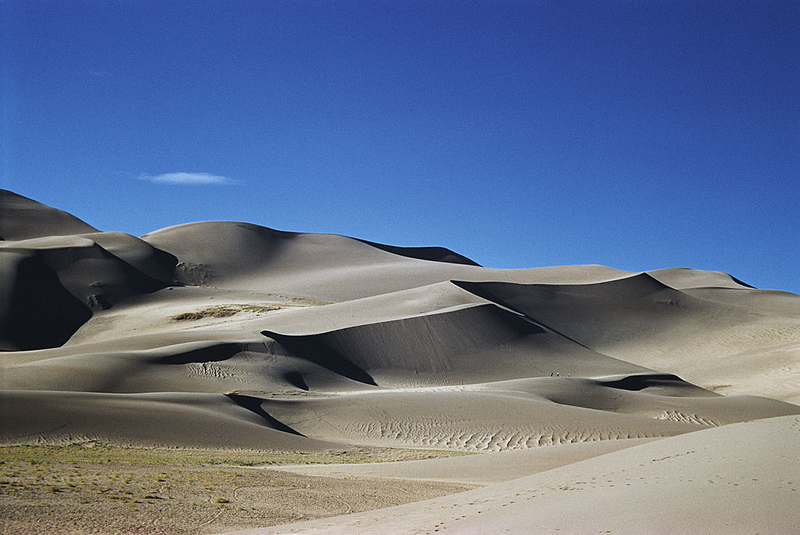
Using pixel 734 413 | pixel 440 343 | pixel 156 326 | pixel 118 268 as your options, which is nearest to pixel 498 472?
pixel 734 413

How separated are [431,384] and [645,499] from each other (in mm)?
28707

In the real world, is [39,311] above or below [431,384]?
above

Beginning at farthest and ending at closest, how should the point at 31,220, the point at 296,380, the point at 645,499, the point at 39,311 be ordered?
1. the point at 31,220
2. the point at 39,311
3. the point at 296,380
4. the point at 645,499

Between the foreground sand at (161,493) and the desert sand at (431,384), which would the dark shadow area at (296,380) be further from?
the foreground sand at (161,493)

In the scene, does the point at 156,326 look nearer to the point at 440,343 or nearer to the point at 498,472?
the point at 440,343

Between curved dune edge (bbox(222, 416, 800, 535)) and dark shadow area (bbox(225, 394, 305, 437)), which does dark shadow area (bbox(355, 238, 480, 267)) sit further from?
curved dune edge (bbox(222, 416, 800, 535))

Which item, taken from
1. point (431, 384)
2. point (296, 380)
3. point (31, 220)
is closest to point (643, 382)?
point (431, 384)

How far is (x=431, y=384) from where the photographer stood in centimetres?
3559

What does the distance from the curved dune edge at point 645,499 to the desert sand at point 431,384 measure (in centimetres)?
4

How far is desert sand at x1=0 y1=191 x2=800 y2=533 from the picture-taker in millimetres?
8352

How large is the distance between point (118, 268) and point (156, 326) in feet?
65.7

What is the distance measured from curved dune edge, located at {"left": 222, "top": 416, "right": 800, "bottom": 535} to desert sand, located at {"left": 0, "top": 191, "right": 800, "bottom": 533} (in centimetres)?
4

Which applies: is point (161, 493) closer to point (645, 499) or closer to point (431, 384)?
point (645, 499)

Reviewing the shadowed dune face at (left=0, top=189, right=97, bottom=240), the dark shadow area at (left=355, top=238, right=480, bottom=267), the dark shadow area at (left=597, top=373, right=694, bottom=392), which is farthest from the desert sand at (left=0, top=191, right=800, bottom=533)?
the dark shadow area at (left=355, top=238, right=480, bottom=267)
